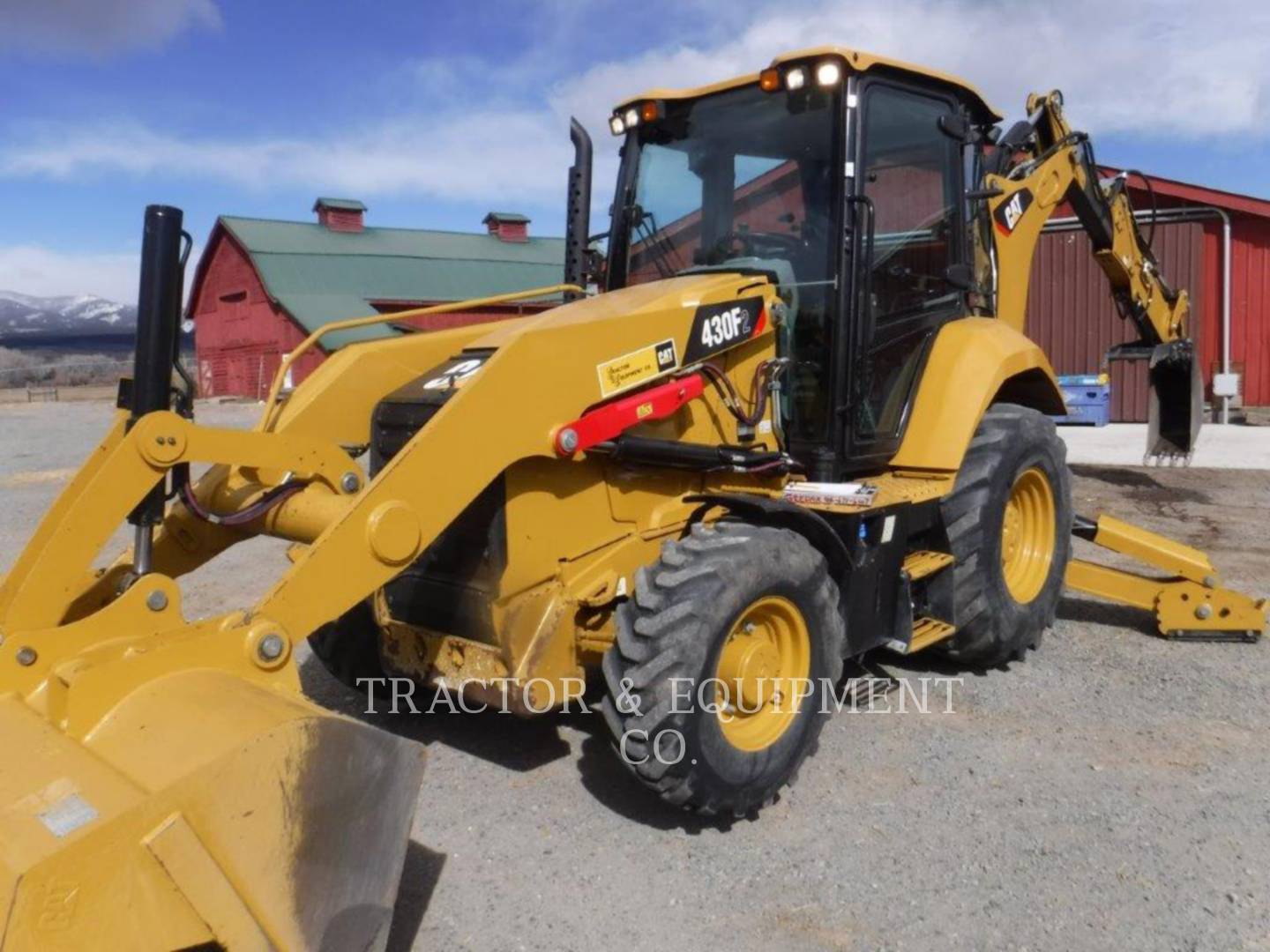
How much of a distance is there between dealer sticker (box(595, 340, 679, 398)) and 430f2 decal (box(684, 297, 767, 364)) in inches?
3.8

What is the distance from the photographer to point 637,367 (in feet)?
12.3

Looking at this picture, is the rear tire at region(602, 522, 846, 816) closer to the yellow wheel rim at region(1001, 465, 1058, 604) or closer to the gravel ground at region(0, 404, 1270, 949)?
the gravel ground at region(0, 404, 1270, 949)

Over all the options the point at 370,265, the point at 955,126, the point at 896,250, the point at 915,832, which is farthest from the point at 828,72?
the point at 370,265

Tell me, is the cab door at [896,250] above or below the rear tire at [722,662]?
above

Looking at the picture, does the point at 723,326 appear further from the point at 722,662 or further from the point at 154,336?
the point at 154,336

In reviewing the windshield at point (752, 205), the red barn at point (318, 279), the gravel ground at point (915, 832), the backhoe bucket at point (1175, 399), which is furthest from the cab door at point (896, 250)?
Result: the red barn at point (318, 279)

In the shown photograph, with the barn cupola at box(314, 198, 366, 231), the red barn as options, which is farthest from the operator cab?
the barn cupola at box(314, 198, 366, 231)

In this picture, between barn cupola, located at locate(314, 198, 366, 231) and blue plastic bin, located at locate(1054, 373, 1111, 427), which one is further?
barn cupola, located at locate(314, 198, 366, 231)

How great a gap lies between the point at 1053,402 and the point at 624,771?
10.7ft

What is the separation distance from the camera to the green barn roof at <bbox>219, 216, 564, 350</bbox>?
1123 inches

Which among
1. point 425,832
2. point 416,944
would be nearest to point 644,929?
point 416,944

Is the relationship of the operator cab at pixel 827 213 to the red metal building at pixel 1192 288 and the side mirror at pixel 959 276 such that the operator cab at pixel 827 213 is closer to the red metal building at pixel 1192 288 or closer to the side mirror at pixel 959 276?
the side mirror at pixel 959 276

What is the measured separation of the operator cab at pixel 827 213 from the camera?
4.38 meters

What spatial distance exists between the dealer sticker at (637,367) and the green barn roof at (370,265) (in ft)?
77.9
